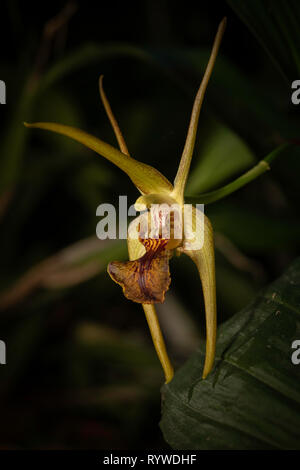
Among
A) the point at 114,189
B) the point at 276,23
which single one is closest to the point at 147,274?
the point at 276,23

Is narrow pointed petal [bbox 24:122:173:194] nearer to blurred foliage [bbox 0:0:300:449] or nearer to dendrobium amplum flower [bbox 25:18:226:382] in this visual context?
dendrobium amplum flower [bbox 25:18:226:382]

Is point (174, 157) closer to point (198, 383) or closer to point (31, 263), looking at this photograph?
point (31, 263)

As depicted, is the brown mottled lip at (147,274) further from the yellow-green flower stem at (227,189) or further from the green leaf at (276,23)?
the green leaf at (276,23)

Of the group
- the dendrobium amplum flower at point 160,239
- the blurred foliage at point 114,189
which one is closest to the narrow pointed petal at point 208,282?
the dendrobium amplum flower at point 160,239

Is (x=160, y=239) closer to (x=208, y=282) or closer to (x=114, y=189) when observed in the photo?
(x=208, y=282)

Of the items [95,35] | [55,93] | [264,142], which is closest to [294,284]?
[264,142]

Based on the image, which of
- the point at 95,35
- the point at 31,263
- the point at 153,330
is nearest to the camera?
the point at 153,330
